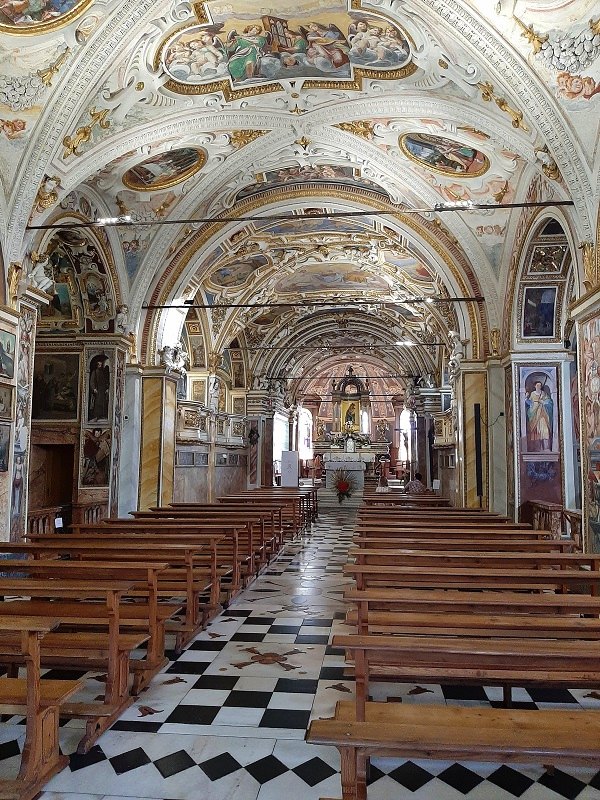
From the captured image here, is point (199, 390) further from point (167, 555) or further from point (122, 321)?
point (167, 555)

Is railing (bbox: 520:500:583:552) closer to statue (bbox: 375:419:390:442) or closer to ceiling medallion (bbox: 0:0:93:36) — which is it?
ceiling medallion (bbox: 0:0:93:36)

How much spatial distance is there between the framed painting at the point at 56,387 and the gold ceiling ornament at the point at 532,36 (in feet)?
33.0

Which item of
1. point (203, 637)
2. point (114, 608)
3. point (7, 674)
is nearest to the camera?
point (114, 608)

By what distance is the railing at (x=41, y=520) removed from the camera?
1034cm

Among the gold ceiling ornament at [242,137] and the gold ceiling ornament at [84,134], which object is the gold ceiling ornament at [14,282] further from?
the gold ceiling ornament at [242,137]

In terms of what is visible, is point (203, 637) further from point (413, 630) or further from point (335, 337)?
point (335, 337)

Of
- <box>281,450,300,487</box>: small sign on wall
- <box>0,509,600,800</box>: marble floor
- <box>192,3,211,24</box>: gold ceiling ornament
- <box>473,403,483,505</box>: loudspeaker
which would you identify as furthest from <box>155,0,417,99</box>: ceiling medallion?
<box>281,450,300,487</box>: small sign on wall

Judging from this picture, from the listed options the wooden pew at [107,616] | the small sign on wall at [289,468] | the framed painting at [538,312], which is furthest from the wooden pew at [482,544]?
the small sign on wall at [289,468]

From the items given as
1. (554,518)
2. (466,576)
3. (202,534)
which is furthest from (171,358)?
(466,576)

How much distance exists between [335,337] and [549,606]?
93.2ft

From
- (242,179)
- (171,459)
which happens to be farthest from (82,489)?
(242,179)

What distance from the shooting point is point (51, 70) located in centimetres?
809

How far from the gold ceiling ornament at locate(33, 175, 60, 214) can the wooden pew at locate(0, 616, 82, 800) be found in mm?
7537

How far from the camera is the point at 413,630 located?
3807mm
